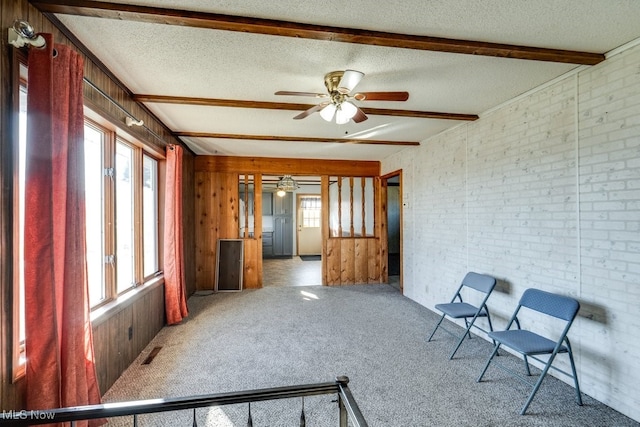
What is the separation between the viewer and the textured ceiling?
1606 mm

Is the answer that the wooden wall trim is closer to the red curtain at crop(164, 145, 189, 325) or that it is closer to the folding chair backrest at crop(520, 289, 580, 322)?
the red curtain at crop(164, 145, 189, 325)

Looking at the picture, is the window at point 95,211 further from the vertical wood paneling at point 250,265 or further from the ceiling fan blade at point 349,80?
the vertical wood paneling at point 250,265

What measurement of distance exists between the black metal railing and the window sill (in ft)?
4.10

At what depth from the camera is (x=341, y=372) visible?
251 centimetres

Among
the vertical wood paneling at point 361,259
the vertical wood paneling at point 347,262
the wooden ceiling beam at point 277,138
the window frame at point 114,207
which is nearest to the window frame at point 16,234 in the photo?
the window frame at point 114,207

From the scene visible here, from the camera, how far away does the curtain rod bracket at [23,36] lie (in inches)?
52.8

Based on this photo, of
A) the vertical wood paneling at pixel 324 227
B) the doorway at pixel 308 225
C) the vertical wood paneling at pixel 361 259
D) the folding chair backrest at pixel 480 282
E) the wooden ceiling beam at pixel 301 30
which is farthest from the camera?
the doorway at pixel 308 225

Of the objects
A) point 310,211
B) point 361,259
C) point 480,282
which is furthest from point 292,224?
point 480,282

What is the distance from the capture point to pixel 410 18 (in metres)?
1.67

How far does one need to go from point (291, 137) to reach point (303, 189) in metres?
5.55

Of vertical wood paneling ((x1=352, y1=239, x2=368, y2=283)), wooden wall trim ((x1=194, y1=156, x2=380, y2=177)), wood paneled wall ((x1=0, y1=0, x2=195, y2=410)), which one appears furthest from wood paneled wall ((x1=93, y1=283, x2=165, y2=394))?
vertical wood paneling ((x1=352, y1=239, x2=368, y2=283))

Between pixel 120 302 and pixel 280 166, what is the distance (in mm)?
3523

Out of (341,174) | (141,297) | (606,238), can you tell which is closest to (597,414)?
(606,238)

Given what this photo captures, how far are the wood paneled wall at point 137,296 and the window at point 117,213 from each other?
0.64 ft
